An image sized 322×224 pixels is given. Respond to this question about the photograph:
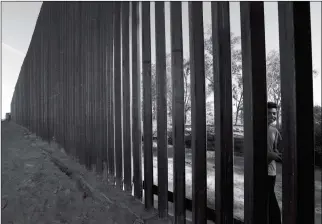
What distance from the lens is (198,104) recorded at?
167 cm

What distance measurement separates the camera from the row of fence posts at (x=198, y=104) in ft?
3.74

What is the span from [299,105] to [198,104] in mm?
696

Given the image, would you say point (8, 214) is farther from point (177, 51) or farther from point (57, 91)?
point (57, 91)

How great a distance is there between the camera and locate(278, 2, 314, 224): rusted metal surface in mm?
1128

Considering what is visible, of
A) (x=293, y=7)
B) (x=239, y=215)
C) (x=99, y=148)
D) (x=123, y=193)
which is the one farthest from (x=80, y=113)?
(x=293, y=7)

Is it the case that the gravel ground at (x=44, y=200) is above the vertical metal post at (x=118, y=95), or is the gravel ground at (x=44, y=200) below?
below

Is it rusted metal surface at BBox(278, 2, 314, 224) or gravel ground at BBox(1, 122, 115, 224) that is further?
gravel ground at BBox(1, 122, 115, 224)

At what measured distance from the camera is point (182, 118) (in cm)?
187

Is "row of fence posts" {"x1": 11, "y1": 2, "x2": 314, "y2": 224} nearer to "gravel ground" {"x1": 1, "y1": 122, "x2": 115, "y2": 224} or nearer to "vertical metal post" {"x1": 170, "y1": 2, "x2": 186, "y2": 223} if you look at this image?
"vertical metal post" {"x1": 170, "y1": 2, "x2": 186, "y2": 223}

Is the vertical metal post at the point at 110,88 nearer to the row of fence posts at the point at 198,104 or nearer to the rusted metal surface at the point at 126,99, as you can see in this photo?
the row of fence posts at the point at 198,104

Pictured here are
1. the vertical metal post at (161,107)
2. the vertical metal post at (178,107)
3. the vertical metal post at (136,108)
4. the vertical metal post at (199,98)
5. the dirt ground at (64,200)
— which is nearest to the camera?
the vertical metal post at (199,98)

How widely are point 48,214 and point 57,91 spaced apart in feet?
15.8

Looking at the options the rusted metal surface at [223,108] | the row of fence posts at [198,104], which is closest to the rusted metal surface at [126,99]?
the row of fence posts at [198,104]

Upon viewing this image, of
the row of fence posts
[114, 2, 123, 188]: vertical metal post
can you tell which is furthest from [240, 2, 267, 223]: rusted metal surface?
[114, 2, 123, 188]: vertical metal post
